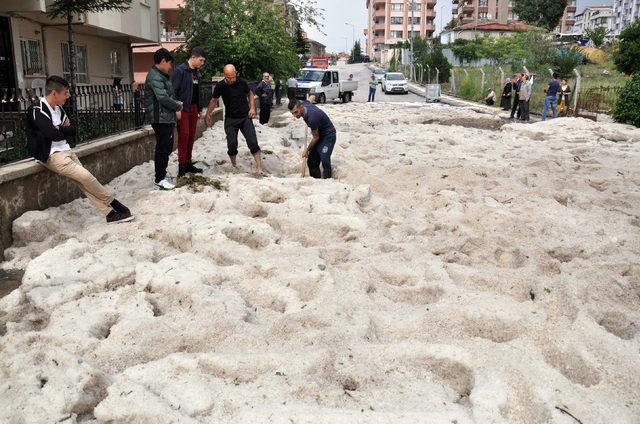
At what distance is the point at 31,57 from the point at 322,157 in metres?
11.7

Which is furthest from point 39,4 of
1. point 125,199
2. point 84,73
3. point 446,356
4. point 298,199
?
point 446,356

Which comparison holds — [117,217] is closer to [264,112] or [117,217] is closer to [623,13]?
[264,112]

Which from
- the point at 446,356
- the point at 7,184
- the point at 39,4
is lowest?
the point at 446,356

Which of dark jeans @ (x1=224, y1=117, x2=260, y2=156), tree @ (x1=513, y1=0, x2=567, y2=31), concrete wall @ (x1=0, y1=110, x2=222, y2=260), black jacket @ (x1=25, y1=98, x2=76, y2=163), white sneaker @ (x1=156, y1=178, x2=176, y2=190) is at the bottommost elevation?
white sneaker @ (x1=156, y1=178, x2=176, y2=190)

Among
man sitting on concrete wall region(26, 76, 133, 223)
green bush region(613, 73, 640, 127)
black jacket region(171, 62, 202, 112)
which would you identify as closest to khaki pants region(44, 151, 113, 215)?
man sitting on concrete wall region(26, 76, 133, 223)

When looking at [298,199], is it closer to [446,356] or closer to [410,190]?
[410,190]

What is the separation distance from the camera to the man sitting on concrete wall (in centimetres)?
522

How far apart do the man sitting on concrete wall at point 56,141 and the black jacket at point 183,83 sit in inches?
75.4

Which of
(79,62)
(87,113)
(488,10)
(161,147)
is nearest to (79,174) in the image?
(161,147)

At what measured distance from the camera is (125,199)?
659cm

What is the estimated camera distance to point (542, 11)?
79.4 m

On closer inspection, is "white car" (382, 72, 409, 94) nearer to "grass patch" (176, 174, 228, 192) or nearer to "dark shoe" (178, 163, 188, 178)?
"dark shoe" (178, 163, 188, 178)

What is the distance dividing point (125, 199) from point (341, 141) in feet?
17.5

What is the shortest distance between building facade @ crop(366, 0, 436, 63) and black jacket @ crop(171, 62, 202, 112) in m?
104
